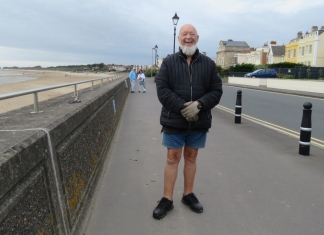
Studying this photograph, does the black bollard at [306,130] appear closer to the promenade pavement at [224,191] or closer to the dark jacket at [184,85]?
the promenade pavement at [224,191]

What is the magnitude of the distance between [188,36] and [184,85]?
0.49 m

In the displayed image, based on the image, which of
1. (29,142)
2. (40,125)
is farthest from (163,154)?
(29,142)

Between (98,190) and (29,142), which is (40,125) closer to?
(29,142)

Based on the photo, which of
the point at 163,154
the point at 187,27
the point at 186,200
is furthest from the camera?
the point at 163,154

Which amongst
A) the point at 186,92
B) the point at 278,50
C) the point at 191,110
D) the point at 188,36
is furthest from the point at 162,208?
the point at 278,50

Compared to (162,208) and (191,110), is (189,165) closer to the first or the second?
(162,208)

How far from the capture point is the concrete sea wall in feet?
5.24

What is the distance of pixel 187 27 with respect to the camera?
297 cm

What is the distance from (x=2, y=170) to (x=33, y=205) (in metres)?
0.47

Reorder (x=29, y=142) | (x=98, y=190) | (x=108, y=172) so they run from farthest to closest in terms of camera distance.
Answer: (x=108, y=172) → (x=98, y=190) → (x=29, y=142)

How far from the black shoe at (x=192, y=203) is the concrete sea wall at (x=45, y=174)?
3.67 feet

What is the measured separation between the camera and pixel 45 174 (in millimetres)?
2068

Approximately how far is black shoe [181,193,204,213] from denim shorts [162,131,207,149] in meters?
0.64

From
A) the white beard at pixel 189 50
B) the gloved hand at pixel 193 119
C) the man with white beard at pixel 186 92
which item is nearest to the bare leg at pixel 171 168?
the man with white beard at pixel 186 92
